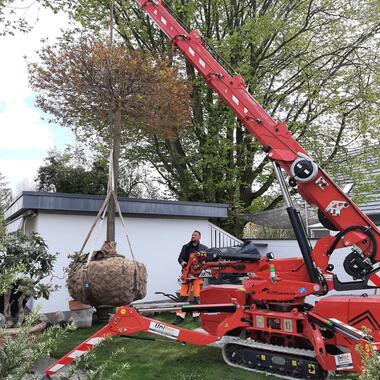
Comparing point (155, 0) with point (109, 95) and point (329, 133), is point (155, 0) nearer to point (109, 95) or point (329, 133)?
point (109, 95)

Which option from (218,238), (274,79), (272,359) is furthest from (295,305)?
(274,79)

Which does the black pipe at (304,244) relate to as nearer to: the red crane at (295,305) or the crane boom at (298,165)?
the red crane at (295,305)

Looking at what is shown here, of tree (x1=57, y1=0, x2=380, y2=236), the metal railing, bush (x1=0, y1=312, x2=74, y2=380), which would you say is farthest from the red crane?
tree (x1=57, y1=0, x2=380, y2=236)

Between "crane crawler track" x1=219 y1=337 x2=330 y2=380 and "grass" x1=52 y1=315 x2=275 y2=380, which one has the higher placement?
"crane crawler track" x1=219 y1=337 x2=330 y2=380

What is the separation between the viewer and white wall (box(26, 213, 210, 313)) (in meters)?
8.59

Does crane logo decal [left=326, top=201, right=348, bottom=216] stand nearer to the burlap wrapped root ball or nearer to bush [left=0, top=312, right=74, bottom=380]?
the burlap wrapped root ball

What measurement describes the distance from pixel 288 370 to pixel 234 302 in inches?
41.2

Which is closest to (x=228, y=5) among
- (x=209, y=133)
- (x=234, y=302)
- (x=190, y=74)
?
(x=190, y=74)

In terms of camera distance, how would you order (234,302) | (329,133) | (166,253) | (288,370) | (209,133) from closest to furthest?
Result: (288,370) < (234,302) < (166,253) < (209,133) < (329,133)

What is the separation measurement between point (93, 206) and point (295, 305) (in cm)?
515

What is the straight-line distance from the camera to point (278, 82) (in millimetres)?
14805

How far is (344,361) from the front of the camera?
178 inches

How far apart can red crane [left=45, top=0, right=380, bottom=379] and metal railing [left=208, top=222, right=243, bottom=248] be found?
5.36 metres

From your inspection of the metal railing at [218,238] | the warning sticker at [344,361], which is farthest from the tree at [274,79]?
the warning sticker at [344,361]
